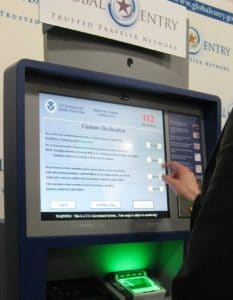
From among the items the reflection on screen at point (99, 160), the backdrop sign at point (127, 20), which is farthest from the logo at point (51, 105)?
the backdrop sign at point (127, 20)

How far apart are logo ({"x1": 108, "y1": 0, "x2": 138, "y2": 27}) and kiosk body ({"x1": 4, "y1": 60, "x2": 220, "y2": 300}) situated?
6.2 inches

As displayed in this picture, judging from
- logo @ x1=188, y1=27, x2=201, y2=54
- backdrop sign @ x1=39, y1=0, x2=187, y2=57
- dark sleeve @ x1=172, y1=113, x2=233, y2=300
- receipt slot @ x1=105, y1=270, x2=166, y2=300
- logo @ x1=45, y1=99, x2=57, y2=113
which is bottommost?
receipt slot @ x1=105, y1=270, x2=166, y2=300

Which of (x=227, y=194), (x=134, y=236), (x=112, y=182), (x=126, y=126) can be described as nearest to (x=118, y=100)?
(x=126, y=126)

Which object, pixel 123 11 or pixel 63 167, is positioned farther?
pixel 123 11

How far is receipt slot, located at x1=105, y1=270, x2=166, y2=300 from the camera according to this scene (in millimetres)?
1105

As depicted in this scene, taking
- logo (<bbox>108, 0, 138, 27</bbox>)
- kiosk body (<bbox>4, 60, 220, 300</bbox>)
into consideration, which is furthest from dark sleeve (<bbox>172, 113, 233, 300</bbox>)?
logo (<bbox>108, 0, 138, 27</bbox>)

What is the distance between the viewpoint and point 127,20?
1.24 meters

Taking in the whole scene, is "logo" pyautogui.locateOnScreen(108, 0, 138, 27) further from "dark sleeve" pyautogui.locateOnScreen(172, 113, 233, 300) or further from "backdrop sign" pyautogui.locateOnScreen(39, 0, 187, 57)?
"dark sleeve" pyautogui.locateOnScreen(172, 113, 233, 300)

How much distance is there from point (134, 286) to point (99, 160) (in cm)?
31

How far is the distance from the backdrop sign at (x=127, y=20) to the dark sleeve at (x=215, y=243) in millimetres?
574

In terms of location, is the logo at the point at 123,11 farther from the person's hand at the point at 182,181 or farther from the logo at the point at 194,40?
the logo at the point at 194,40

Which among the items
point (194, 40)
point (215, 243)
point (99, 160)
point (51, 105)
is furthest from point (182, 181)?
point (194, 40)

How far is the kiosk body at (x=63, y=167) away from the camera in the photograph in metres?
0.98

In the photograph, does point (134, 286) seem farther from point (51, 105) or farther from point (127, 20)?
point (127, 20)
